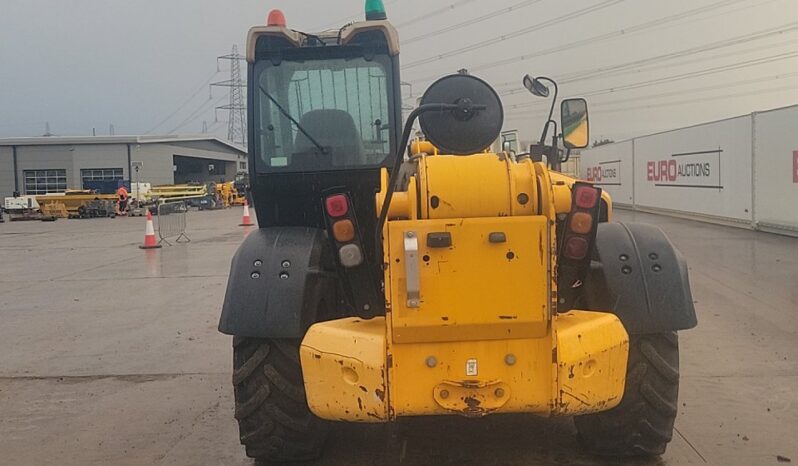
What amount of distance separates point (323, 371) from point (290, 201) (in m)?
1.73

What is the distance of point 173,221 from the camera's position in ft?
72.9

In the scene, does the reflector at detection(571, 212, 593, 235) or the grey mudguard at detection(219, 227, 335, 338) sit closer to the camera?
the reflector at detection(571, 212, 593, 235)

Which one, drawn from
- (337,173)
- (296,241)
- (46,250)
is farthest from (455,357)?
(46,250)

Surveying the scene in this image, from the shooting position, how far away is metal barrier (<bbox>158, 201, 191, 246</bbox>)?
66.7 feet

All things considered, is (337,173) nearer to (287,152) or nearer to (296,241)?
(287,152)

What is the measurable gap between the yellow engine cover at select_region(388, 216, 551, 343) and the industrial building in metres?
52.4

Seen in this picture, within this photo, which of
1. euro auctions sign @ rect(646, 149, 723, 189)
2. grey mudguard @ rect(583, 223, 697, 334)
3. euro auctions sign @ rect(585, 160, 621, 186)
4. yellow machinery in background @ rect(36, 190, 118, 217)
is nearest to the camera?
grey mudguard @ rect(583, 223, 697, 334)

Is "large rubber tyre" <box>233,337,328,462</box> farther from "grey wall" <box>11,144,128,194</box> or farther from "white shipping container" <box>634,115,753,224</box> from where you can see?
"grey wall" <box>11,144,128,194</box>

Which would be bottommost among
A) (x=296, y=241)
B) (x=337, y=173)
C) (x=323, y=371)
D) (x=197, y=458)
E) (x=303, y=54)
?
(x=197, y=458)

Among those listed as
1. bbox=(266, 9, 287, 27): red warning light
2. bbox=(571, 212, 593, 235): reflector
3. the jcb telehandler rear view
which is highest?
bbox=(266, 9, 287, 27): red warning light

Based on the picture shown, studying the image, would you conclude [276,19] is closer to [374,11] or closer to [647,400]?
[374,11]

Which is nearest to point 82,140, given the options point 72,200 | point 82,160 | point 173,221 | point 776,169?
point 82,160

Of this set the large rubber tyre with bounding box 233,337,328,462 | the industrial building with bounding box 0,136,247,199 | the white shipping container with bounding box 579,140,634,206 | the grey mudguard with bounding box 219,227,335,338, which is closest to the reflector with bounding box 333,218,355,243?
the grey mudguard with bounding box 219,227,335,338

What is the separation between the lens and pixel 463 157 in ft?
11.1
